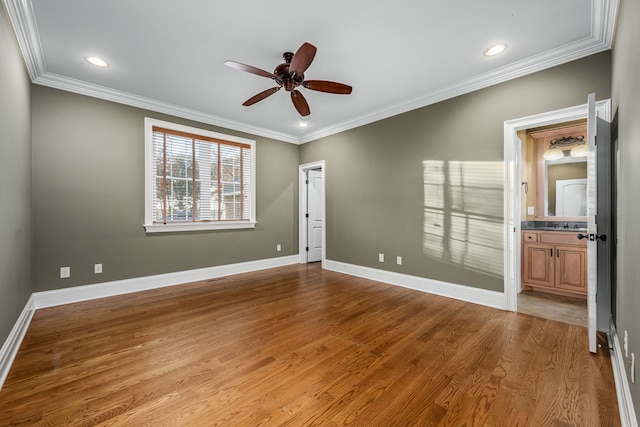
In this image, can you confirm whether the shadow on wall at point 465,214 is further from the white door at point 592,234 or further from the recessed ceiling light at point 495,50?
the recessed ceiling light at point 495,50

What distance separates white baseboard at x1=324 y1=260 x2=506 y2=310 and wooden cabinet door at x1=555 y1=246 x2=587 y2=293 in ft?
4.09

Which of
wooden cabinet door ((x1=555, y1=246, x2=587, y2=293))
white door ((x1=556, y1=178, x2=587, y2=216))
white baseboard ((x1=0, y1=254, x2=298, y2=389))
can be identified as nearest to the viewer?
white baseboard ((x1=0, y1=254, x2=298, y2=389))

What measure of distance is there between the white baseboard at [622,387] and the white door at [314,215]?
14.5 ft

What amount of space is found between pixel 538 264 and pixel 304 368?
3.72 metres

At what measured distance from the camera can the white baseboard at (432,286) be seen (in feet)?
10.4

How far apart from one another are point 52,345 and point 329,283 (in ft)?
10.2

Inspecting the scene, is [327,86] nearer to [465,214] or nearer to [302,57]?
[302,57]

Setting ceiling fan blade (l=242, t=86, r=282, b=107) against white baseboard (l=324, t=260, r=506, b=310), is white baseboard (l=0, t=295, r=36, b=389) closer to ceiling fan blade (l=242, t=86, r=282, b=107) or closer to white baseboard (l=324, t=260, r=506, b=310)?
ceiling fan blade (l=242, t=86, r=282, b=107)

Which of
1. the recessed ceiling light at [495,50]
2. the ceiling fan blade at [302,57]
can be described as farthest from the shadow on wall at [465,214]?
the ceiling fan blade at [302,57]

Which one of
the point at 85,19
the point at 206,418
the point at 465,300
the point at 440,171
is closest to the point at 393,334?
the point at 465,300

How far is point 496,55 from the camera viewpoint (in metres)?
2.77

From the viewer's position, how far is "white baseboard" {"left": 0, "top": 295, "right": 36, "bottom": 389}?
1.87 meters

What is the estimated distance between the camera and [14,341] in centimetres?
219

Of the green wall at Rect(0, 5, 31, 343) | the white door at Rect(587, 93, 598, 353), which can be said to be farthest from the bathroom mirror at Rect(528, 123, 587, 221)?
the green wall at Rect(0, 5, 31, 343)
